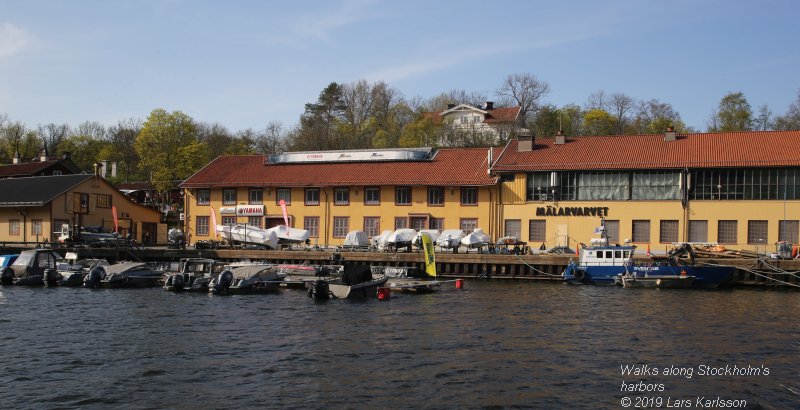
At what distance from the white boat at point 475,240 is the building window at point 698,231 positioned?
1405cm

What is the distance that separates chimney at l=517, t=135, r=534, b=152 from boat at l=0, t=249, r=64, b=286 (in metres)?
35.2

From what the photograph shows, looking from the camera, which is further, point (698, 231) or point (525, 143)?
point (525, 143)

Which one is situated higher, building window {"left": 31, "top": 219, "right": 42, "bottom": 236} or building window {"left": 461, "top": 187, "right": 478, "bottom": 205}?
building window {"left": 461, "top": 187, "right": 478, "bottom": 205}

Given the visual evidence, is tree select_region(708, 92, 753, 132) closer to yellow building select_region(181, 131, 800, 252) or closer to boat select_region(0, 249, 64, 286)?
yellow building select_region(181, 131, 800, 252)

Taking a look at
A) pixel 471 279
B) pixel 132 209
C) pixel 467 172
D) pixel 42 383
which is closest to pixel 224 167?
pixel 132 209

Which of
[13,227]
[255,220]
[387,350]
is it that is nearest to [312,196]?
[255,220]

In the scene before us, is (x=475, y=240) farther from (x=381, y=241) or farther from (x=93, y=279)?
(x=93, y=279)

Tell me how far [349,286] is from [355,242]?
1844cm

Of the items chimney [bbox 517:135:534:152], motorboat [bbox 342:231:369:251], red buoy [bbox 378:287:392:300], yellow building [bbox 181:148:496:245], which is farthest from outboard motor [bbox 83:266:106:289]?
chimney [bbox 517:135:534:152]

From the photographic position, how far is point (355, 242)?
188 feet

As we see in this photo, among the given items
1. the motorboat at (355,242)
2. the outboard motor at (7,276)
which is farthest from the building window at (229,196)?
the outboard motor at (7,276)

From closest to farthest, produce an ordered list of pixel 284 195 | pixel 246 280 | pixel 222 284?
pixel 222 284, pixel 246 280, pixel 284 195

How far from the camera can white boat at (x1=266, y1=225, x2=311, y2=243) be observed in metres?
59.6

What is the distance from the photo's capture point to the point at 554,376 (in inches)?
890
